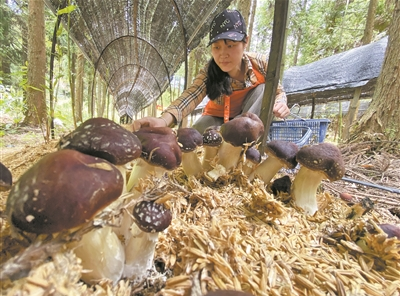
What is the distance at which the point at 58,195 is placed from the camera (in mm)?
530

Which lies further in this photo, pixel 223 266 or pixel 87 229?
pixel 223 266

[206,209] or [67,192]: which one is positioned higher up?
[67,192]

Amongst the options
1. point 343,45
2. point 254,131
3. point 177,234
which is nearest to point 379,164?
point 254,131

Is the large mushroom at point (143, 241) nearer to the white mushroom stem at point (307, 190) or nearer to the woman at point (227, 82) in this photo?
the white mushroom stem at point (307, 190)

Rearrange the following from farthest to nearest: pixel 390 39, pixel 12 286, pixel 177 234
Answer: pixel 390 39
pixel 177 234
pixel 12 286

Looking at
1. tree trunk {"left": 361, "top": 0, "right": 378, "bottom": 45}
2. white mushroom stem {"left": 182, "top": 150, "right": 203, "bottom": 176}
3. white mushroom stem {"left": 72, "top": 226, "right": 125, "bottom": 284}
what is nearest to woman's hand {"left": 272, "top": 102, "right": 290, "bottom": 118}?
white mushroom stem {"left": 182, "top": 150, "right": 203, "bottom": 176}

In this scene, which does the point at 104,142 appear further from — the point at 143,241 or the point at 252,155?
the point at 252,155

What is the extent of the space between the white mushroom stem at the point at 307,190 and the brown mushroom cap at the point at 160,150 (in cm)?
91

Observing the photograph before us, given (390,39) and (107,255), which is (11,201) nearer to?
(107,255)

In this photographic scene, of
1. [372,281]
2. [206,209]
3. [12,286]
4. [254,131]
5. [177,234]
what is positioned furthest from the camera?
[254,131]

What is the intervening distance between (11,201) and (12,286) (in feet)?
0.65

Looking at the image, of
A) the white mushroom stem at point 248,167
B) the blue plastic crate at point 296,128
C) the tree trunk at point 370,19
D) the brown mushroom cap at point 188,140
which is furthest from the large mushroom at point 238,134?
the tree trunk at point 370,19

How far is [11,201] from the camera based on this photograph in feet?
1.84

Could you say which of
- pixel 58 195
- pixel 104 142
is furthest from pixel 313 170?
pixel 58 195
